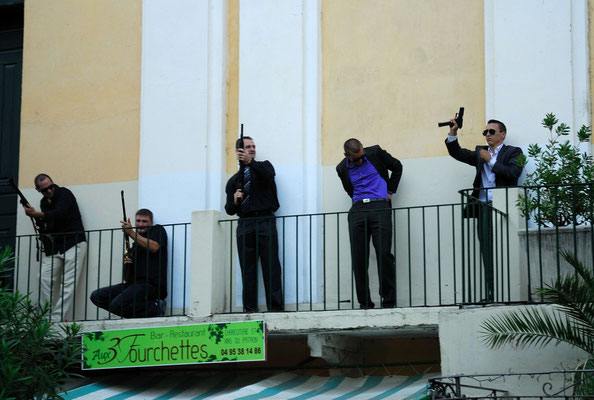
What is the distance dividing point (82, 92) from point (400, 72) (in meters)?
4.03

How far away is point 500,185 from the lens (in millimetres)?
11578

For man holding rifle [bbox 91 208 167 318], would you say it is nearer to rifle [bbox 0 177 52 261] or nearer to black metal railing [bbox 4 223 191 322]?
black metal railing [bbox 4 223 191 322]

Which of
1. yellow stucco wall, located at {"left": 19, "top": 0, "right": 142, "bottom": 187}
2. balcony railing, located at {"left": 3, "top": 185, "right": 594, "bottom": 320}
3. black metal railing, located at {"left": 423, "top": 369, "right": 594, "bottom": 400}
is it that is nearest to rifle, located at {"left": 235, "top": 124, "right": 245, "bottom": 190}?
balcony railing, located at {"left": 3, "top": 185, "right": 594, "bottom": 320}

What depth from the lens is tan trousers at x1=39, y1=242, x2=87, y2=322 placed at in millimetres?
13195

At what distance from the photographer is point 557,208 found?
10336 mm

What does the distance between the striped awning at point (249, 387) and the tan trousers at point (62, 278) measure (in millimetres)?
1193

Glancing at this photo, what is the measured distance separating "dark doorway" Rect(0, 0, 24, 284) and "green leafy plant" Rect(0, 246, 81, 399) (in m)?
3.68

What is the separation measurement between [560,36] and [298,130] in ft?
9.90

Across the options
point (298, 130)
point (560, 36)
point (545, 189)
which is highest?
point (560, 36)

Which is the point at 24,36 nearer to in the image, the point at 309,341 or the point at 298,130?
the point at 298,130

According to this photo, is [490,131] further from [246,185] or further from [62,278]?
[62,278]

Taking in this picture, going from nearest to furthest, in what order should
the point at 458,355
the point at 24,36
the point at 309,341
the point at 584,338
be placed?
the point at 584,338 < the point at 458,355 < the point at 309,341 < the point at 24,36

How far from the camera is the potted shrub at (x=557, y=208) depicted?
10219 millimetres

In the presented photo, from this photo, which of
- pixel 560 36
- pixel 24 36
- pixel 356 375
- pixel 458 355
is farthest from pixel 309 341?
pixel 24 36
